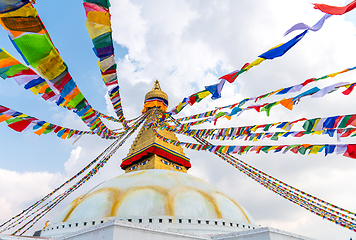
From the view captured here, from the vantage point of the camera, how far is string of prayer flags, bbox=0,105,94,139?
629 cm

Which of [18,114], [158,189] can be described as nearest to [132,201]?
[158,189]

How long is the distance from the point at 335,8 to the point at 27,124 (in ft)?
27.0

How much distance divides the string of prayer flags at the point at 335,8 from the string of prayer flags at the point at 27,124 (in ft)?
25.7

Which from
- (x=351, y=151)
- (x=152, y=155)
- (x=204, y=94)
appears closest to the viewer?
(x=351, y=151)

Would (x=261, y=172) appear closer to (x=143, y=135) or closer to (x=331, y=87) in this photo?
(x=331, y=87)

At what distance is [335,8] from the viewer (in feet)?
9.76

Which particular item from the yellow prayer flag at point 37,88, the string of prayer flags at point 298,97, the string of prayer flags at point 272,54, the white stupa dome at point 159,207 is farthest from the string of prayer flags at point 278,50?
the white stupa dome at point 159,207

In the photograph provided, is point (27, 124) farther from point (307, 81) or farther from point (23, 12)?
point (307, 81)

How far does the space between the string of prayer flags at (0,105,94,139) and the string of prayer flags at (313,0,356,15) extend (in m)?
7.83

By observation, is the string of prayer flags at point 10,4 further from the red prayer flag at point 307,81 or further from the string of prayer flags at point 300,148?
the string of prayer flags at point 300,148

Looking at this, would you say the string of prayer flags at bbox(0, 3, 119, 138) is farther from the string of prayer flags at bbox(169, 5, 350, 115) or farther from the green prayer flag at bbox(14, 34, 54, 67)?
the string of prayer flags at bbox(169, 5, 350, 115)

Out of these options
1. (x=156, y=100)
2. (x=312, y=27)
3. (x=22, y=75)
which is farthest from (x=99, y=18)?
(x=156, y=100)

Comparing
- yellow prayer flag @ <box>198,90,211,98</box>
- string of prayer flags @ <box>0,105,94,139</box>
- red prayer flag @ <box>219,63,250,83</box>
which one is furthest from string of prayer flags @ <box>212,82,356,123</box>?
string of prayer flags @ <box>0,105,94,139</box>

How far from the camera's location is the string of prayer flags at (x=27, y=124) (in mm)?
6289
